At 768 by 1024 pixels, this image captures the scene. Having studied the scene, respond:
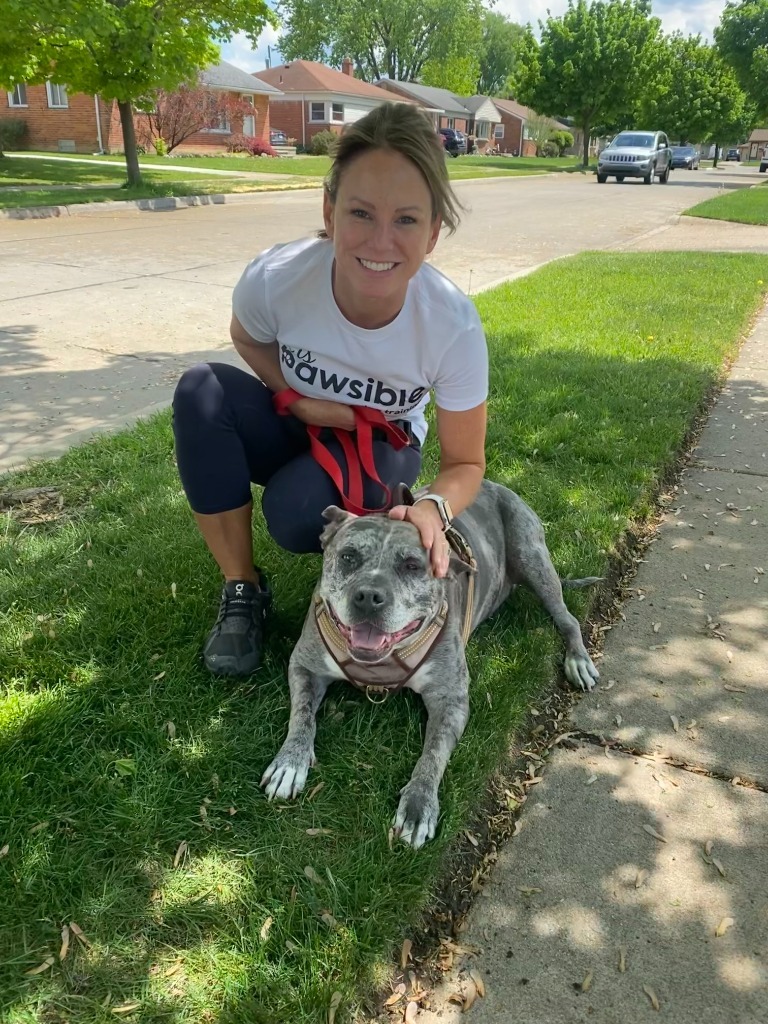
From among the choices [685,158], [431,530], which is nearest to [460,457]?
[431,530]

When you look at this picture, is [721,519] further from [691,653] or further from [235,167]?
[235,167]

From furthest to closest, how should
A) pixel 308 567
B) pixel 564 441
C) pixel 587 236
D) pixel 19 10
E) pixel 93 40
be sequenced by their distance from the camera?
pixel 587 236 → pixel 93 40 → pixel 19 10 → pixel 564 441 → pixel 308 567

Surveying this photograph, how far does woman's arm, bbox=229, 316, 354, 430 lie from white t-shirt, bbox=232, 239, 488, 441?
0.05 meters

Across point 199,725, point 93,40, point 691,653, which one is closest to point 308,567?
point 199,725

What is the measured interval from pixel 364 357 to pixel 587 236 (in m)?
15.9

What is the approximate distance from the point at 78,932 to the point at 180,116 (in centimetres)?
4120

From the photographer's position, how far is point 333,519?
2715 mm

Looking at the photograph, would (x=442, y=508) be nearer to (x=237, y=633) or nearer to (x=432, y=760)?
(x=432, y=760)

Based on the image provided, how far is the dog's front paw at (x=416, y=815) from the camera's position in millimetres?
2363

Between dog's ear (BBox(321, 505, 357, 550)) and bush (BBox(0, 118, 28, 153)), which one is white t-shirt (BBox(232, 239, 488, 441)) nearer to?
dog's ear (BBox(321, 505, 357, 550))

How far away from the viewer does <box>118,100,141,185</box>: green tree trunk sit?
19.5 m

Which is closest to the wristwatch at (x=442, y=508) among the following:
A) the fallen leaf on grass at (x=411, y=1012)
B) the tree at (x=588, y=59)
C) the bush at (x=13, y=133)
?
the fallen leaf on grass at (x=411, y=1012)

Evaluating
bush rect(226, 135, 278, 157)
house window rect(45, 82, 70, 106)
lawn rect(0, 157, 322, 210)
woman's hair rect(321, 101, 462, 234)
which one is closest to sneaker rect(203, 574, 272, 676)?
woman's hair rect(321, 101, 462, 234)

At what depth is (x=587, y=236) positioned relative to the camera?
1719 cm
